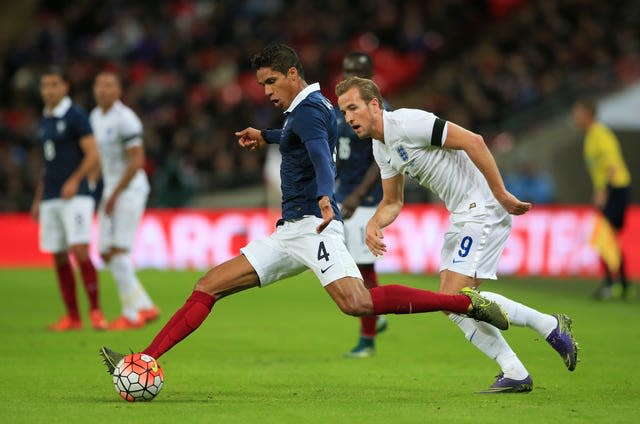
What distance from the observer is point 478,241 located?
772 centimetres

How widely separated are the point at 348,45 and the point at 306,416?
21.8m

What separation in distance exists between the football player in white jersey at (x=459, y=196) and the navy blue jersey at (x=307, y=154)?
0.71 feet

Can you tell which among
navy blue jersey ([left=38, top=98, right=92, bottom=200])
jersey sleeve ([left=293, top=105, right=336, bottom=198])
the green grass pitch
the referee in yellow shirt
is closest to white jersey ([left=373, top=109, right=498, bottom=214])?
jersey sleeve ([left=293, top=105, right=336, bottom=198])

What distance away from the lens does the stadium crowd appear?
25.0m

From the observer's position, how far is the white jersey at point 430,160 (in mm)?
7559

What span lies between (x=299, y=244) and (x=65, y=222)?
494 centimetres

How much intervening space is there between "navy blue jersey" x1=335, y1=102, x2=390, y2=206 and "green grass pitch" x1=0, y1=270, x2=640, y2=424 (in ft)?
4.72

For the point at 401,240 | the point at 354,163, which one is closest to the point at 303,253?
the point at 354,163

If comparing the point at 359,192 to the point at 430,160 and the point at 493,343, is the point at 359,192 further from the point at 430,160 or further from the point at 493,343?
the point at 493,343

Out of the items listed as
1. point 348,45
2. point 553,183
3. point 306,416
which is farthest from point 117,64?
point 306,416

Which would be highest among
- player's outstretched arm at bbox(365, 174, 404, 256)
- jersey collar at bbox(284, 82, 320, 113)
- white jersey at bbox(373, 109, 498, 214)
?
jersey collar at bbox(284, 82, 320, 113)

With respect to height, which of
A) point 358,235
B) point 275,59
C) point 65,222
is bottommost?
point 358,235

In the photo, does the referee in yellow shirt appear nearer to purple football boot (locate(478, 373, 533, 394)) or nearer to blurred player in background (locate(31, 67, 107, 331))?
blurred player in background (locate(31, 67, 107, 331))

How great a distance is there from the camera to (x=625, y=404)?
24.1 feet
